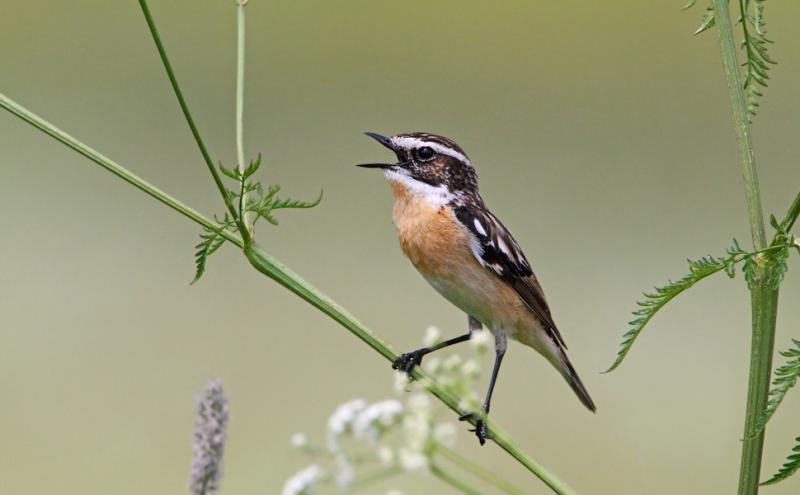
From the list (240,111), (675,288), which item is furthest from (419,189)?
(675,288)

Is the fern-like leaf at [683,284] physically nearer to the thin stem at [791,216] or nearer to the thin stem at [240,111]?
the thin stem at [791,216]

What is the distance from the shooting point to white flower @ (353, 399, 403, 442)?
1.85m

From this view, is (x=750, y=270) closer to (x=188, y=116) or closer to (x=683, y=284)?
(x=683, y=284)

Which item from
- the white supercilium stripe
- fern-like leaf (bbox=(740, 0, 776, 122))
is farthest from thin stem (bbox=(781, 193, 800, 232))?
the white supercilium stripe

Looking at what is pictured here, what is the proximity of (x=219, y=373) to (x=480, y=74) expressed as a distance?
289 inches

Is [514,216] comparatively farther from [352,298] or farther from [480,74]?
[480,74]

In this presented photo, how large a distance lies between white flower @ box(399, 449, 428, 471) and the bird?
247cm

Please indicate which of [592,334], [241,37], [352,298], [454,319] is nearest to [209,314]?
[352,298]

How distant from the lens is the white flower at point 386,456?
1.78m

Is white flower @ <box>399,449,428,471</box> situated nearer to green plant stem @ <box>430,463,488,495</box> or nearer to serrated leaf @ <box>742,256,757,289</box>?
green plant stem @ <box>430,463,488,495</box>

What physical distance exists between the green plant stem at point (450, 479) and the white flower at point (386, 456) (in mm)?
57

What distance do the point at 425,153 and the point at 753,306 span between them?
2484 mm

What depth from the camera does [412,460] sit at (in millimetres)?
1735

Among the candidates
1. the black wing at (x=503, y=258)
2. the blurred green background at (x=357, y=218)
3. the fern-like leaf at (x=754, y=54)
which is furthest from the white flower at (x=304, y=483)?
the blurred green background at (x=357, y=218)
